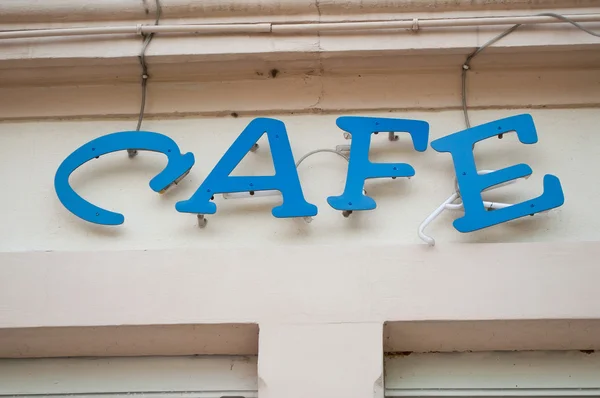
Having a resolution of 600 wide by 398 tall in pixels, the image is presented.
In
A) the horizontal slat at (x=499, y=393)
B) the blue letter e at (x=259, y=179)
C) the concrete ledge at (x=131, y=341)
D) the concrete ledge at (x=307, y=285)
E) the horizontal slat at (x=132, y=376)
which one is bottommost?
the horizontal slat at (x=499, y=393)

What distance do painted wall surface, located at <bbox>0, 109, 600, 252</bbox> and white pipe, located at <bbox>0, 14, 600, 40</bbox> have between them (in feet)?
1.16

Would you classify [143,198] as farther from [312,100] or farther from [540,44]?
[540,44]

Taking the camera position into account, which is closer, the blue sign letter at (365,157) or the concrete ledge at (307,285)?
the concrete ledge at (307,285)

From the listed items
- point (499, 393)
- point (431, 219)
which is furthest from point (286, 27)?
point (499, 393)

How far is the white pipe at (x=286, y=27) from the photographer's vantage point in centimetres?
329

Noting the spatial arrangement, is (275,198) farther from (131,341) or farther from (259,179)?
(131,341)

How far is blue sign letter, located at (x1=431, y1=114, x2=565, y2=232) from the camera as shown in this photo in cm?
302

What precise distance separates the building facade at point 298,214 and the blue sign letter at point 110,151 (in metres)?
0.09

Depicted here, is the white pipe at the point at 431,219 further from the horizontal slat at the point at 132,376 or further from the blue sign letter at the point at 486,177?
the horizontal slat at the point at 132,376

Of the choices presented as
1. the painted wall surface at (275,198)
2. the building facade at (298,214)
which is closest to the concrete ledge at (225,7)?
the building facade at (298,214)

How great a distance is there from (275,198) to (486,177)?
81 cm

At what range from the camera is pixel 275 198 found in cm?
325

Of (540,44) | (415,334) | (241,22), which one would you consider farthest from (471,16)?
(415,334)

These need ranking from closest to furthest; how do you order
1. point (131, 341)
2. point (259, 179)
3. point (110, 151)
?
point (131, 341) → point (259, 179) → point (110, 151)
